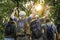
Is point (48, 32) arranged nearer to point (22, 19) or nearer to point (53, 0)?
point (22, 19)

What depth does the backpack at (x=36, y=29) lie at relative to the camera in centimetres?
1102

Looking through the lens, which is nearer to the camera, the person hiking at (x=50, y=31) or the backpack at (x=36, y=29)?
the person hiking at (x=50, y=31)

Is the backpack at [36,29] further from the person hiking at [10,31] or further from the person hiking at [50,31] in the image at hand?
the person hiking at [10,31]

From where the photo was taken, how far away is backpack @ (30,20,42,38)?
11.0 m

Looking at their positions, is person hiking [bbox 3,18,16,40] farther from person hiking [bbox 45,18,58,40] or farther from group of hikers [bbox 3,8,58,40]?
person hiking [bbox 45,18,58,40]

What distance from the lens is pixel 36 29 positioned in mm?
11078

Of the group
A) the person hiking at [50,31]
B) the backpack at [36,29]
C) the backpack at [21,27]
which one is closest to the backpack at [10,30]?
the backpack at [21,27]

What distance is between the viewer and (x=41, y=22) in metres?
11.0

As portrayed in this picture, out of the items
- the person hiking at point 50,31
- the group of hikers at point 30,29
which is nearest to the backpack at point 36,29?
the group of hikers at point 30,29

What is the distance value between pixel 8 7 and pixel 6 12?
0.73 m

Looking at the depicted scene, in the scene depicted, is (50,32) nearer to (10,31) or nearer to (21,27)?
(21,27)

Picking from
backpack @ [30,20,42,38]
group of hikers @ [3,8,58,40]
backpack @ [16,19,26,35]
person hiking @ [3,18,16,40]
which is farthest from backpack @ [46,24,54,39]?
person hiking @ [3,18,16,40]

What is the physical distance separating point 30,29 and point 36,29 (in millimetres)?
236

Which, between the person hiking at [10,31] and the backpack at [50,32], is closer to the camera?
the backpack at [50,32]
